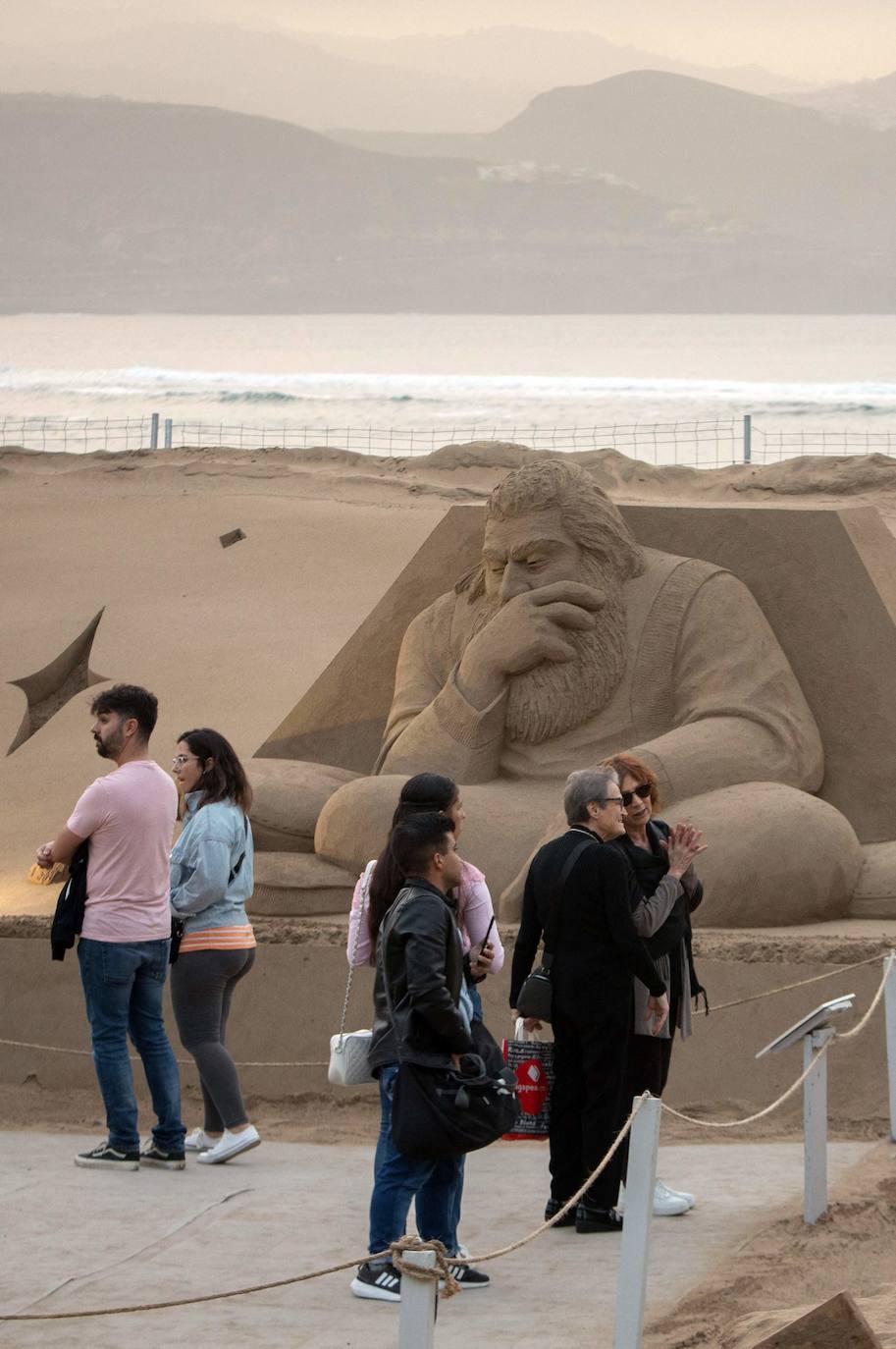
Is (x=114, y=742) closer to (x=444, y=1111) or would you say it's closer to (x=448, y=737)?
(x=444, y=1111)

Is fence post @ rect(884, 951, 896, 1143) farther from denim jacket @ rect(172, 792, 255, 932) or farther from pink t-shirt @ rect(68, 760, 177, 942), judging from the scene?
pink t-shirt @ rect(68, 760, 177, 942)

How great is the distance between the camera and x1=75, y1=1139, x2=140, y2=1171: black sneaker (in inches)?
227

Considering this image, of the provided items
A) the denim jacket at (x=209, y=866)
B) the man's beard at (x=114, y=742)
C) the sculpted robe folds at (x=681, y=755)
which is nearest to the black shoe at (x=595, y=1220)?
the denim jacket at (x=209, y=866)

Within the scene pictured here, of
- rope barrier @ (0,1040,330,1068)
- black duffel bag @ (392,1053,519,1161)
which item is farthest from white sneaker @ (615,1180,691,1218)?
rope barrier @ (0,1040,330,1068)

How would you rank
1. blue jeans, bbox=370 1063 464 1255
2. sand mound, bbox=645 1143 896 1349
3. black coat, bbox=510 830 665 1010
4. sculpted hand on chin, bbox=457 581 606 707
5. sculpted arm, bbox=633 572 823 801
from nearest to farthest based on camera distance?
sand mound, bbox=645 1143 896 1349, blue jeans, bbox=370 1063 464 1255, black coat, bbox=510 830 665 1010, sculpted arm, bbox=633 572 823 801, sculpted hand on chin, bbox=457 581 606 707

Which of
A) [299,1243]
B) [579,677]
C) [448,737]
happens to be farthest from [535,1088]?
[579,677]

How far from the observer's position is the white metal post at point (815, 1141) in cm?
507

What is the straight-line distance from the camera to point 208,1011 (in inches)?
227

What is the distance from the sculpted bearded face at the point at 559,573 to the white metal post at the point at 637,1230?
3.72 m

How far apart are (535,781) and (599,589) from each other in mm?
764

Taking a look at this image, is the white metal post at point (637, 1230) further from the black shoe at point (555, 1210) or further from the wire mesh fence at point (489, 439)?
the wire mesh fence at point (489, 439)

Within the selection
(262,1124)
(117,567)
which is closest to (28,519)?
(117,567)

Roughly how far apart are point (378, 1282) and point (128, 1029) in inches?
61.0

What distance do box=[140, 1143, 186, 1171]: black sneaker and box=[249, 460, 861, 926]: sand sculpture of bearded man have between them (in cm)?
171
